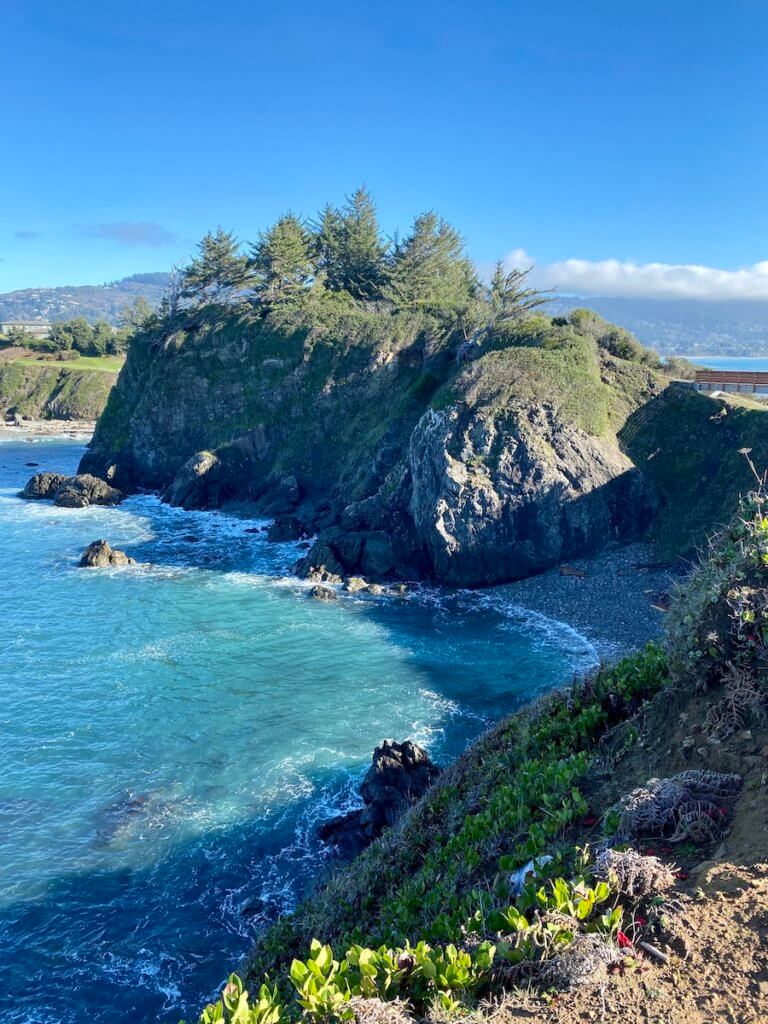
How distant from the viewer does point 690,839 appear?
7656mm

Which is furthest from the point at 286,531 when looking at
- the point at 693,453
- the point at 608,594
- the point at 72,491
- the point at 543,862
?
the point at 543,862

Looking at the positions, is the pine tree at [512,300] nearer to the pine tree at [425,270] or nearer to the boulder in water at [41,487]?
the pine tree at [425,270]

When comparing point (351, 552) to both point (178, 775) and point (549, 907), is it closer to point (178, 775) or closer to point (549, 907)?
point (178, 775)

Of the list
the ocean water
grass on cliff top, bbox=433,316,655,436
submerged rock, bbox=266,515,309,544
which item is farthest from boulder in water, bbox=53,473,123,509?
grass on cliff top, bbox=433,316,655,436

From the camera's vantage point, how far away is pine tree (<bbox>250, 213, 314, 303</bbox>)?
67.3 m

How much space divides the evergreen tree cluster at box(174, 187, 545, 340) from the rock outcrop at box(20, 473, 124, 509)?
24.2 metres

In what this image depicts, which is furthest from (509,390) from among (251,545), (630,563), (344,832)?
(344,832)

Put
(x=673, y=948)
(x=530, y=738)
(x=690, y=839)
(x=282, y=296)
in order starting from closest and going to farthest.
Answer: (x=673, y=948), (x=690, y=839), (x=530, y=738), (x=282, y=296)

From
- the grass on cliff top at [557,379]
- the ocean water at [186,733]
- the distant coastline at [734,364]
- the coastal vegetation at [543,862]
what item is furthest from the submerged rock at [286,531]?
the distant coastline at [734,364]

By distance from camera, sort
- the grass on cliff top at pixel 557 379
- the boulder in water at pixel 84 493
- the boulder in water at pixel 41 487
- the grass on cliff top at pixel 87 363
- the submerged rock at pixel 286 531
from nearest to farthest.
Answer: the grass on cliff top at pixel 557 379, the submerged rock at pixel 286 531, the boulder in water at pixel 84 493, the boulder in water at pixel 41 487, the grass on cliff top at pixel 87 363

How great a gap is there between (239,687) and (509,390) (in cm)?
2721

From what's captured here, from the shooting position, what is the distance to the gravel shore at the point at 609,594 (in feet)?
105

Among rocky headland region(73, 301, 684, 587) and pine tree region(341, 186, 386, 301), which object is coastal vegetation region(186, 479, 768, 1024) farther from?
pine tree region(341, 186, 386, 301)

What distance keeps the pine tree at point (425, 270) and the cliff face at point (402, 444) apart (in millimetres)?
8989
